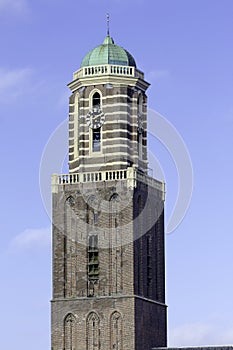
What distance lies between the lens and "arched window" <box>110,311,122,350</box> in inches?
4363

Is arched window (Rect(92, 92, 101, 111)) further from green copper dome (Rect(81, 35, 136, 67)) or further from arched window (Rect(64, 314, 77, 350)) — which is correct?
arched window (Rect(64, 314, 77, 350))

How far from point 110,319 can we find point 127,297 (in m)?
2.07

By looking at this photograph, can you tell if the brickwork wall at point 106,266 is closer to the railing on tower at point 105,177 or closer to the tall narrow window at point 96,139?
the railing on tower at point 105,177

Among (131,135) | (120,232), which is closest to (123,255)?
(120,232)

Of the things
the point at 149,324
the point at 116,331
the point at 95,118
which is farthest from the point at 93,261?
the point at 95,118

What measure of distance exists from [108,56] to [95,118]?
16.4ft

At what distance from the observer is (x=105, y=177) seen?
114188 millimetres

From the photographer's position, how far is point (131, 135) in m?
116

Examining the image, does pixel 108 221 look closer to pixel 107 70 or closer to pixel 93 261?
pixel 93 261

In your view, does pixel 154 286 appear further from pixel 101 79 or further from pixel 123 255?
pixel 101 79

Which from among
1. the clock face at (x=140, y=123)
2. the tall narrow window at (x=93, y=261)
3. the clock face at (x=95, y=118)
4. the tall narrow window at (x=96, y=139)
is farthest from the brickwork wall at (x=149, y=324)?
the clock face at (x=95, y=118)

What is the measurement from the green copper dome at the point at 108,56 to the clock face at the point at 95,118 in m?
3.75

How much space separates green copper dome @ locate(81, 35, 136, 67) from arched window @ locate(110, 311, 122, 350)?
64.7ft

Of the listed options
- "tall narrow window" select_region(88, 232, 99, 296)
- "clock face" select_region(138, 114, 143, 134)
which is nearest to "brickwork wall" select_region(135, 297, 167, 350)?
"tall narrow window" select_region(88, 232, 99, 296)
